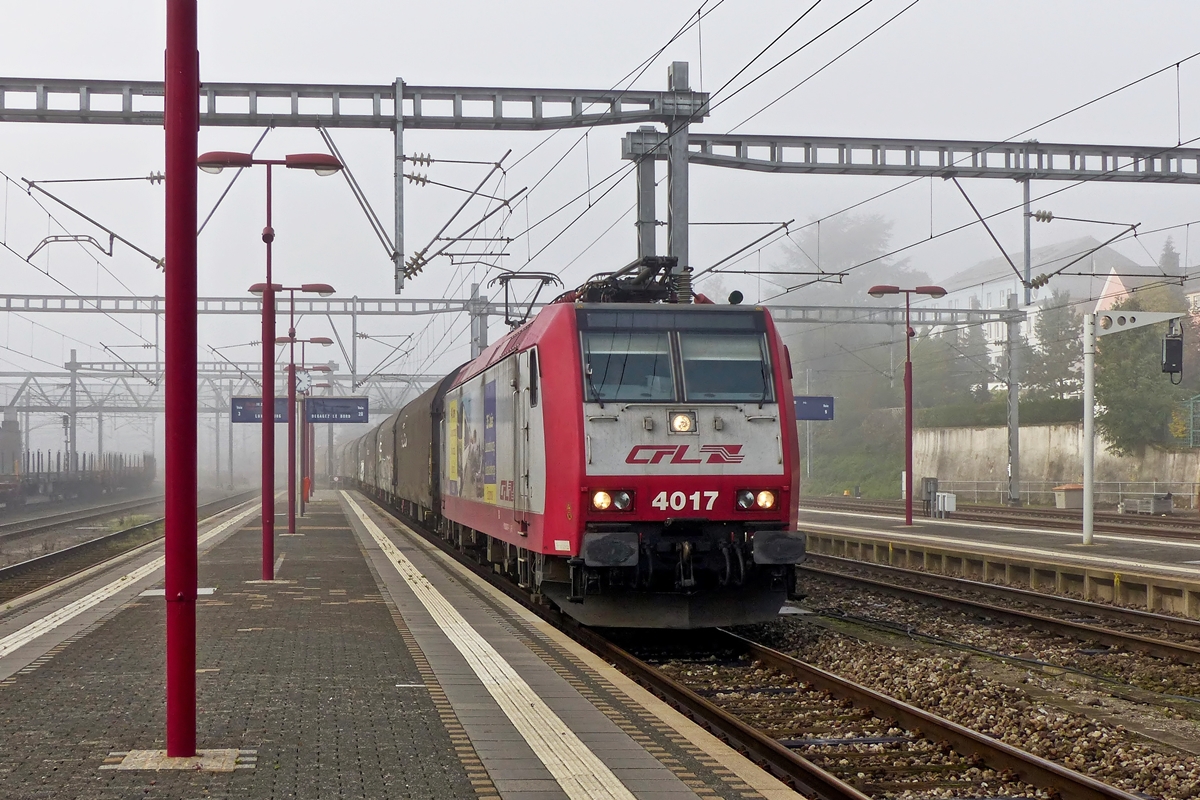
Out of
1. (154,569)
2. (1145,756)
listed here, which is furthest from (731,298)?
(154,569)

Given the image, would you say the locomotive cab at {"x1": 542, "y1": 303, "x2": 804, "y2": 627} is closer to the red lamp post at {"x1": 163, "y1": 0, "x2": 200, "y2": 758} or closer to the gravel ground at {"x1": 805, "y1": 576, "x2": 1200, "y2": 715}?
the gravel ground at {"x1": 805, "y1": 576, "x2": 1200, "y2": 715}

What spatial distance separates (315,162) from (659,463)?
8459mm

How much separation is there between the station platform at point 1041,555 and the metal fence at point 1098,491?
11885 millimetres

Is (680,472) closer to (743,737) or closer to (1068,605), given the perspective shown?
(743,737)

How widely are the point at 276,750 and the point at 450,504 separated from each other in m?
14.0

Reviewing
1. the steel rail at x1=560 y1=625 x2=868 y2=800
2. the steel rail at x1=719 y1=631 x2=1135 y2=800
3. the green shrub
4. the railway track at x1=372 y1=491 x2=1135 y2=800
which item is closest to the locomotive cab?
the railway track at x1=372 y1=491 x2=1135 y2=800

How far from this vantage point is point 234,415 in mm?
52344

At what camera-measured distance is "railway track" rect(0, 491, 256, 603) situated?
2081 cm

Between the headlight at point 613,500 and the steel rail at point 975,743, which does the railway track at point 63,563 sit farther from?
the steel rail at point 975,743

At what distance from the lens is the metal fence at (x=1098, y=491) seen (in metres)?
41.9

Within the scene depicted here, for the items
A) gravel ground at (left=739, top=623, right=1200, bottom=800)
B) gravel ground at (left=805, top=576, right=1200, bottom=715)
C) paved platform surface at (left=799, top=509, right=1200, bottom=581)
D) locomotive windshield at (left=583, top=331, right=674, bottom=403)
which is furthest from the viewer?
paved platform surface at (left=799, top=509, right=1200, bottom=581)

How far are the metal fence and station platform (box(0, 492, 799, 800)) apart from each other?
31.0 metres

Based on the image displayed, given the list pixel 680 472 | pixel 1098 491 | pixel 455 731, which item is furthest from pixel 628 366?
pixel 1098 491

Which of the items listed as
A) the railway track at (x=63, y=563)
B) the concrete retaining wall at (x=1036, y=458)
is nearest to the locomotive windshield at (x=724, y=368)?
the railway track at (x=63, y=563)
